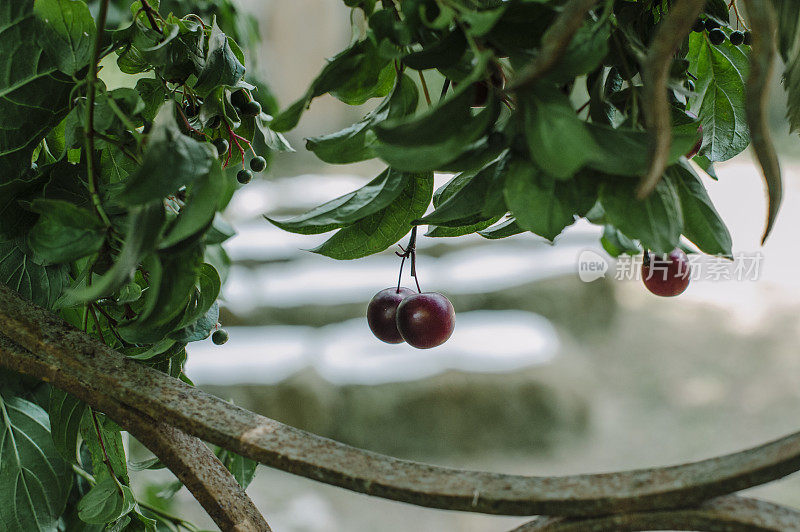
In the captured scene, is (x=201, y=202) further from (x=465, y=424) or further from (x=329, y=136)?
(x=465, y=424)

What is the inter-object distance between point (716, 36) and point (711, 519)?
308mm

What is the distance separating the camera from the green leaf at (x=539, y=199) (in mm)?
293

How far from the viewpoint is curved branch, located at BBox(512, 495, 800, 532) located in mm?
282

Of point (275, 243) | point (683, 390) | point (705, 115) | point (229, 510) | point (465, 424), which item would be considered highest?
point (705, 115)

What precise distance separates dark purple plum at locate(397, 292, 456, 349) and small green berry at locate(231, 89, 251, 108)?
0.55 ft

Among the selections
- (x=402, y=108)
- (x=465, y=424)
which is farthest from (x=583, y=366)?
(x=402, y=108)

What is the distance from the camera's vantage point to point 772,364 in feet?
9.64

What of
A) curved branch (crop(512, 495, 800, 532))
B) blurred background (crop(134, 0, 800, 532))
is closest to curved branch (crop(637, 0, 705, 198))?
curved branch (crop(512, 495, 800, 532))

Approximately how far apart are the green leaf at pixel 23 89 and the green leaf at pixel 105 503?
19cm

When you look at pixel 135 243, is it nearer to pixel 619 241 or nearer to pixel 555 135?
pixel 555 135

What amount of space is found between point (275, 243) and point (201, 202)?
2.69 metres

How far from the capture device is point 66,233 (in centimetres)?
33

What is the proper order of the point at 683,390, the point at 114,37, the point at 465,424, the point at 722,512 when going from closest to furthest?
the point at 722,512 < the point at 114,37 < the point at 465,424 < the point at 683,390

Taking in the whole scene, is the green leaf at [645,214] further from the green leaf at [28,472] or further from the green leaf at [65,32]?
the green leaf at [28,472]
